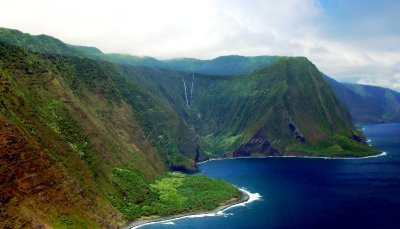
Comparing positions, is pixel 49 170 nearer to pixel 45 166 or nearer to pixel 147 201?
pixel 45 166

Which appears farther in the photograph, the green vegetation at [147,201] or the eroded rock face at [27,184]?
the green vegetation at [147,201]

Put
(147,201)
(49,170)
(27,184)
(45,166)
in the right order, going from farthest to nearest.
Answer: (147,201) → (49,170) → (45,166) → (27,184)

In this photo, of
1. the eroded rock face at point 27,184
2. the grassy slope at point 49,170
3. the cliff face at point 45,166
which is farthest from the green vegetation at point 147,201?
the eroded rock face at point 27,184

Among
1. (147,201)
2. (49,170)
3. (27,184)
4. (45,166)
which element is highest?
(45,166)

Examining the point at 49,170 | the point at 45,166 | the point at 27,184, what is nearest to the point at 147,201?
the point at 49,170

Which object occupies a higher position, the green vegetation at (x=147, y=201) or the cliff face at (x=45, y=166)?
the cliff face at (x=45, y=166)

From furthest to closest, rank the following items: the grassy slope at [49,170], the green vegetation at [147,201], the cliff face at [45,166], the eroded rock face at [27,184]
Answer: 1. the green vegetation at [147,201]
2. the grassy slope at [49,170]
3. the cliff face at [45,166]
4. the eroded rock face at [27,184]

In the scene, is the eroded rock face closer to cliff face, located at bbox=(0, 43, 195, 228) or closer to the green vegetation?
cliff face, located at bbox=(0, 43, 195, 228)

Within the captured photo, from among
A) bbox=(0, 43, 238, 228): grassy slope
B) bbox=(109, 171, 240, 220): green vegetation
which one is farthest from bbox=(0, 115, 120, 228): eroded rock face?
bbox=(109, 171, 240, 220): green vegetation

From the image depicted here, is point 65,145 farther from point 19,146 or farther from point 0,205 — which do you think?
point 0,205

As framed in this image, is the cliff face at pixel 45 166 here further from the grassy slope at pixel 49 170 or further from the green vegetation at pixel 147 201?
the green vegetation at pixel 147 201

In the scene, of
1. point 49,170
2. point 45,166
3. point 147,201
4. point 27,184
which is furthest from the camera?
point 147,201
